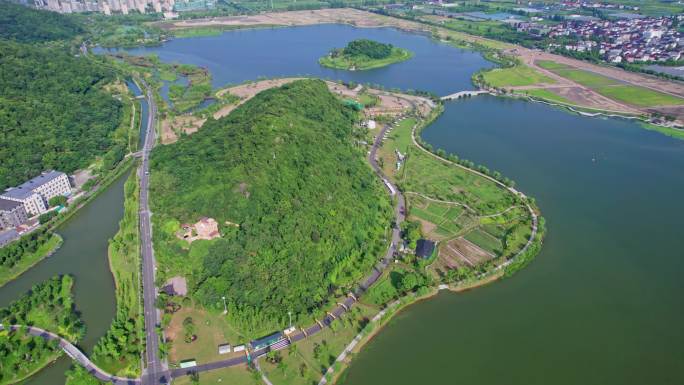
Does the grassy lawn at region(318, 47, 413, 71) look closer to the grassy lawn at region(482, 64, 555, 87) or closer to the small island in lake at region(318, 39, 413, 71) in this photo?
the small island in lake at region(318, 39, 413, 71)

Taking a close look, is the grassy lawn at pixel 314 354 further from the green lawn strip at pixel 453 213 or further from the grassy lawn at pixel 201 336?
the green lawn strip at pixel 453 213

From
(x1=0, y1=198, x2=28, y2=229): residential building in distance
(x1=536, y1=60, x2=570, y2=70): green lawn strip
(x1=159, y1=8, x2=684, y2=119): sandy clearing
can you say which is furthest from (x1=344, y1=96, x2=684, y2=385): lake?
(x1=536, y1=60, x2=570, y2=70): green lawn strip

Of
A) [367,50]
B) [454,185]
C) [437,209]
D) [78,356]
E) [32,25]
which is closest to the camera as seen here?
[78,356]

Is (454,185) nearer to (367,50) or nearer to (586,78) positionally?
(586,78)

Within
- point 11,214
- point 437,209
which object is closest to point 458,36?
point 437,209

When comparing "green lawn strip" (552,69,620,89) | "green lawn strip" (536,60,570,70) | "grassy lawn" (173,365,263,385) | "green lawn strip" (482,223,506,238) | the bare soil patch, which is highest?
"green lawn strip" (536,60,570,70)

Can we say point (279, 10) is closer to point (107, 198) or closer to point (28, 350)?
point (107, 198)
